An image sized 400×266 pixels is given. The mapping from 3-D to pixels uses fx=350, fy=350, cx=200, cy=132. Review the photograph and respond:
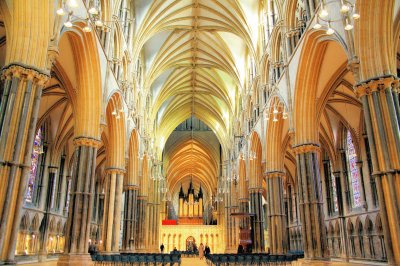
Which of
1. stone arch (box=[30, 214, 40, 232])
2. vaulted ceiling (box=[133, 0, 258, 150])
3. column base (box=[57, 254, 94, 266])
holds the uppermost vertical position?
vaulted ceiling (box=[133, 0, 258, 150])

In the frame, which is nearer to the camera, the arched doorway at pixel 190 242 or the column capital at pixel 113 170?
the column capital at pixel 113 170

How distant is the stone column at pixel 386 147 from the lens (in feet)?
29.8

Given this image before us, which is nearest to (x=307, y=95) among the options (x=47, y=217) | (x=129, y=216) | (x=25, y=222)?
(x=129, y=216)

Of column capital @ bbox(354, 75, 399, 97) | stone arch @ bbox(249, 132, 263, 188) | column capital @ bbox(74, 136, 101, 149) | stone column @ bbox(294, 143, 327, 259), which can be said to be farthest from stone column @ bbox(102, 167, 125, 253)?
column capital @ bbox(354, 75, 399, 97)

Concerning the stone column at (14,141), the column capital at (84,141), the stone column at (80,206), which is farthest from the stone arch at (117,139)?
the stone column at (14,141)

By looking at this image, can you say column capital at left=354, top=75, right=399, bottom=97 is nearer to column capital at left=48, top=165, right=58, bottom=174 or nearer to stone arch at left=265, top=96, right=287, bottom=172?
stone arch at left=265, top=96, right=287, bottom=172

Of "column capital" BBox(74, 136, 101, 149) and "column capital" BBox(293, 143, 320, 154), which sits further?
"column capital" BBox(293, 143, 320, 154)

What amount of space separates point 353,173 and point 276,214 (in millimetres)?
7418

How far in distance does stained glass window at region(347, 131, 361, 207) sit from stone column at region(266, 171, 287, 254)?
19.4 feet

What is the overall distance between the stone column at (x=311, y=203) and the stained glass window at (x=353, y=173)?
360 inches

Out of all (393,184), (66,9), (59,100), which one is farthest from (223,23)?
(393,184)

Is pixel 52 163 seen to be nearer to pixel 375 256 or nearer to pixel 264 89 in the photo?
pixel 264 89

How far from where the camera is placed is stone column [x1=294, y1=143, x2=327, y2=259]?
13.9 meters

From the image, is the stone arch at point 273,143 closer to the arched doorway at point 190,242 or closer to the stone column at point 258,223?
the stone column at point 258,223
